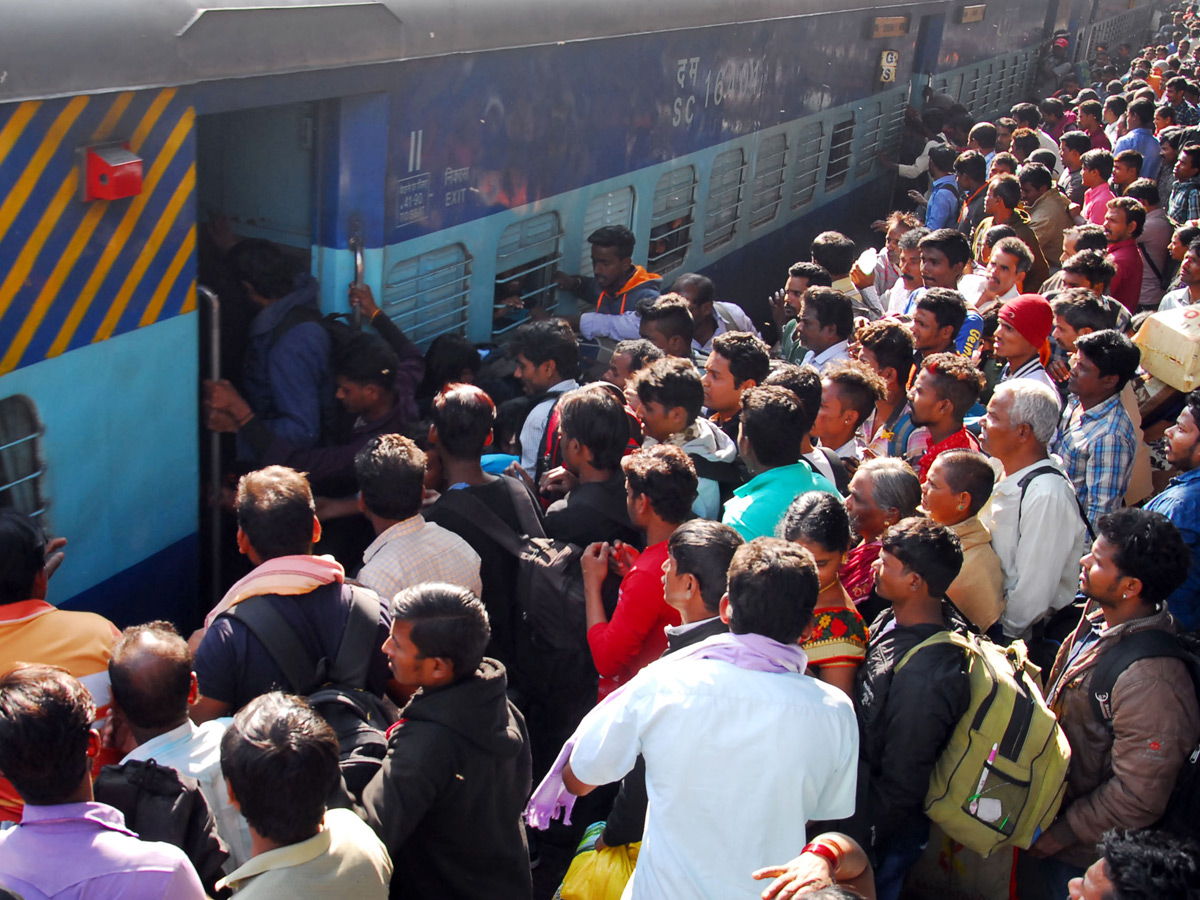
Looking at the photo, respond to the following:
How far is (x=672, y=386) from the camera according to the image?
11.5 feet

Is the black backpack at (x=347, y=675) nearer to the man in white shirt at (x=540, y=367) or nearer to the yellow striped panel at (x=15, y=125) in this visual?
the yellow striped panel at (x=15, y=125)

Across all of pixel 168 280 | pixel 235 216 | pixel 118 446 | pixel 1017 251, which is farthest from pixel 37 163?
pixel 1017 251

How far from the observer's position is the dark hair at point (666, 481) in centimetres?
296

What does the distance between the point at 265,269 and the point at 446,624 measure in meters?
1.93

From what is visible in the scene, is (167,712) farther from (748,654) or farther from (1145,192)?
(1145,192)

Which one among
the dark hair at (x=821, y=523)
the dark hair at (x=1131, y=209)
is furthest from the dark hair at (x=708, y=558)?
the dark hair at (x=1131, y=209)

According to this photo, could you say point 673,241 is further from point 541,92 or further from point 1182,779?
point 1182,779

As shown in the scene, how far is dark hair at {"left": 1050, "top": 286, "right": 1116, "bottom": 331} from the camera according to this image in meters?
4.53

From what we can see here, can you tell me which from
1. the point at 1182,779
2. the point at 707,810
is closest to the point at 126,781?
the point at 707,810

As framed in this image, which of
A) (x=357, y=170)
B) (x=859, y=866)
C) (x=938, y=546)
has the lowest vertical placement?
(x=859, y=866)

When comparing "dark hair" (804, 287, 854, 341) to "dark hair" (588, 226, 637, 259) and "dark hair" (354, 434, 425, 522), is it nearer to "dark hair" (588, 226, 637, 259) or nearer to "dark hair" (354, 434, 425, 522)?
"dark hair" (588, 226, 637, 259)

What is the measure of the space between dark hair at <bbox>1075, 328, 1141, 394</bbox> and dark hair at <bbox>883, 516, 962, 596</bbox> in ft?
5.22

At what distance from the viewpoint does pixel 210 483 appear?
382 cm

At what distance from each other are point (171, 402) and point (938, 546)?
211 cm
